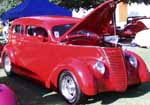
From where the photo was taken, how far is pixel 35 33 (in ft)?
29.4

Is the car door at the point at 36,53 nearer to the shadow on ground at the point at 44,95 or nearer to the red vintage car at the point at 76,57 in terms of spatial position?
the red vintage car at the point at 76,57

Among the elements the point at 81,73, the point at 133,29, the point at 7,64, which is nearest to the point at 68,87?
the point at 81,73

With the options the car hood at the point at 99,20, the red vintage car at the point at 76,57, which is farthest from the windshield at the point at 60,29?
the car hood at the point at 99,20

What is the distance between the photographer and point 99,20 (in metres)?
8.17

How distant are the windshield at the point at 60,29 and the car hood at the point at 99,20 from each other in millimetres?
357

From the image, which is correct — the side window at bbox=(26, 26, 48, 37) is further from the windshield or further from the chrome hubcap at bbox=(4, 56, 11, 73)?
the chrome hubcap at bbox=(4, 56, 11, 73)

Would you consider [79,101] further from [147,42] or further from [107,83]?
[147,42]

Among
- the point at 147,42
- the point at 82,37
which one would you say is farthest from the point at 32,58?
the point at 147,42

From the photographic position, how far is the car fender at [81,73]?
6.92 m

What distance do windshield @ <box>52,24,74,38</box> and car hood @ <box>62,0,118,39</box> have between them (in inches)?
14.1

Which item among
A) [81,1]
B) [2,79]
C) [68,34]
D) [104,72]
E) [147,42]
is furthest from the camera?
[81,1]

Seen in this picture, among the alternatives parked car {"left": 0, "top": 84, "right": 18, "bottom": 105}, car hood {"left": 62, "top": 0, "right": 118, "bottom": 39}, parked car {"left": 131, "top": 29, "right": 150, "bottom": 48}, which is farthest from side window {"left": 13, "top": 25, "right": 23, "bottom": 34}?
parked car {"left": 131, "top": 29, "right": 150, "bottom": 48}

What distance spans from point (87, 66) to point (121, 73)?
0.64 m

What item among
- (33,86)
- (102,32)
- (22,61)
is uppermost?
(102,32)
